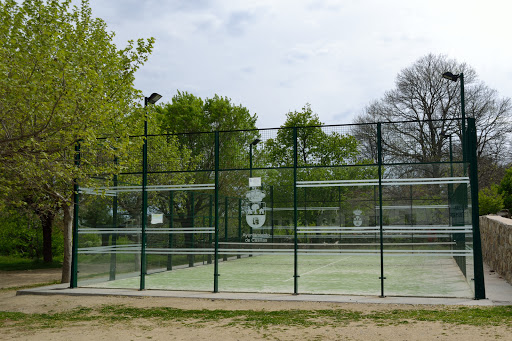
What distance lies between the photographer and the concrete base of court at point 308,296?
1135 centimetres

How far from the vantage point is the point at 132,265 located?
1507cm

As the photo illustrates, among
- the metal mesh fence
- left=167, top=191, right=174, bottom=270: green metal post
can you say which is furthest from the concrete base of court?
left=167, top=191, right=174, bottom=270: green metal post

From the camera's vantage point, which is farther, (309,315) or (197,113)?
(197,113)

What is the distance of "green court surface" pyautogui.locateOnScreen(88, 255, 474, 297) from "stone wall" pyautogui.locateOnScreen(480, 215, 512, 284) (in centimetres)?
190

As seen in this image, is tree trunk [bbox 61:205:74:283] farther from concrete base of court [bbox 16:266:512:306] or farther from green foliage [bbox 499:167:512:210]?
green foliage [bbox 499:167:512:210]

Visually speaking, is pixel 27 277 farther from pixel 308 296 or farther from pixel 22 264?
pixel 308 296

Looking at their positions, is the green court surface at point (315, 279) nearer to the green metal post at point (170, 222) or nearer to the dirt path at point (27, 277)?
the green metal post at point (170, 222)

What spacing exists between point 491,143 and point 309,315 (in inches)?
1238

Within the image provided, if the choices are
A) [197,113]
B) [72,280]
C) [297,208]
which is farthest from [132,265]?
[197,113]

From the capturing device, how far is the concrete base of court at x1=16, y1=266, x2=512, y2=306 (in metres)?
11.4

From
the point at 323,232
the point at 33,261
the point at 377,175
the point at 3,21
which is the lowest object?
the point at 33,261

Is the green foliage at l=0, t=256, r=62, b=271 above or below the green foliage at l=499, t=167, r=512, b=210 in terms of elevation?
below

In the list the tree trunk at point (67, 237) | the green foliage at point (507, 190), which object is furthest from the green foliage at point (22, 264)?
the green foliage at point (507, 190)

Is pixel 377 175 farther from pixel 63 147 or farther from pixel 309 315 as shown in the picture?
pixel 63 147
